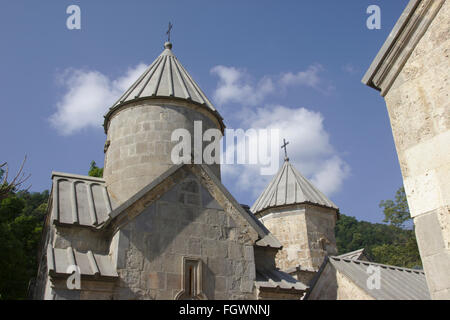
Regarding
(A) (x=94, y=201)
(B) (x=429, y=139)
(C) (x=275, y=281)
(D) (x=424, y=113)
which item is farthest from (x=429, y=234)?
(A) (x=94, y=201)

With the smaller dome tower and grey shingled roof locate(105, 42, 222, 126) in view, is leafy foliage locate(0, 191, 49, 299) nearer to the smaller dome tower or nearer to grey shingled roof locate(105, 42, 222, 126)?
the smaller dome tower

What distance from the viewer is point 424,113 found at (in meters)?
4.22

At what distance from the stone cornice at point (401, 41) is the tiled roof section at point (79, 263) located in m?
4.47

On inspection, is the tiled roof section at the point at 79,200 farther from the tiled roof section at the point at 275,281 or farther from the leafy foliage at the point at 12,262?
the leafy foliage at the point at 12,262

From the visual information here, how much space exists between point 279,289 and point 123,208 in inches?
115

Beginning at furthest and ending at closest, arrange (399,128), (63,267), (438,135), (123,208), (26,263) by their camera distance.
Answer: (26,263)
(123,208)
(63,267)
(399,128)
(438,135)

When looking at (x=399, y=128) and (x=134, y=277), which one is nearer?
(x=399, y=128)

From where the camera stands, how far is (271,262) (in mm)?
7711

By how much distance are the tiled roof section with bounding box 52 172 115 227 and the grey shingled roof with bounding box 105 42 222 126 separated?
1.90 meters

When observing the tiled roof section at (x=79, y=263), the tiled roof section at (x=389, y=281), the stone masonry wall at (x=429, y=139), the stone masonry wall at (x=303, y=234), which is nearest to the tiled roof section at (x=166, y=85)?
the tiled roof section at (x=79, y=263)

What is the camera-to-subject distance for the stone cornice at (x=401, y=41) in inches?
177

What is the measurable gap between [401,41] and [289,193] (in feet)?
33.2
